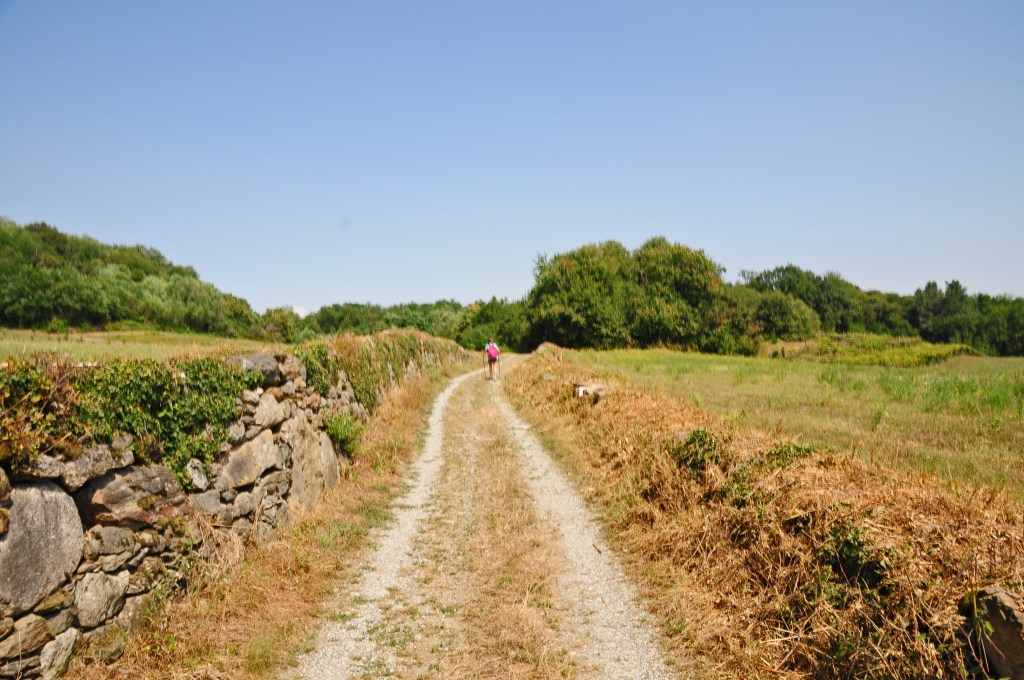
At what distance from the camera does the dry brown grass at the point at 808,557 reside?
4.18 m

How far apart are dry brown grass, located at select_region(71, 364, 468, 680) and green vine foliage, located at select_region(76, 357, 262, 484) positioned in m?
1.46

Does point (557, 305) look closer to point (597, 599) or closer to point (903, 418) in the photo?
point (903, 418)

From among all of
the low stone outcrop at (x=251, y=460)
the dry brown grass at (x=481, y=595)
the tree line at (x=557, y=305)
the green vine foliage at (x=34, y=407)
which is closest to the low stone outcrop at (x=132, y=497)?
the green vine foliage at (x=34, y=407)

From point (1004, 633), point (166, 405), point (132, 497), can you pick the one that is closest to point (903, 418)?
point (1004, 633)

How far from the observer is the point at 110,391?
517 centimetres

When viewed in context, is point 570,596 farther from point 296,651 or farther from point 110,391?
point 110,391


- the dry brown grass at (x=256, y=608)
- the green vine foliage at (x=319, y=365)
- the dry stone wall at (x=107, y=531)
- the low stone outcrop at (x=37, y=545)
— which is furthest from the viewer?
the green vine foliage at (x=319, y=365)

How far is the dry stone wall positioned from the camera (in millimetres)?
3996

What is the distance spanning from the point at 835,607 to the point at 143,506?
714 centimetres

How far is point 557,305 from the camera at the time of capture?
5831cm

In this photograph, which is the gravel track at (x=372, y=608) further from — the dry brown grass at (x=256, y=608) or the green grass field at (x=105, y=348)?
the green grass field at (x=105, y=348)

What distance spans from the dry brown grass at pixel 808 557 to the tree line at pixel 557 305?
110 ft

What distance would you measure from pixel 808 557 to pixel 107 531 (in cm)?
719

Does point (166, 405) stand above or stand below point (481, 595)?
above
